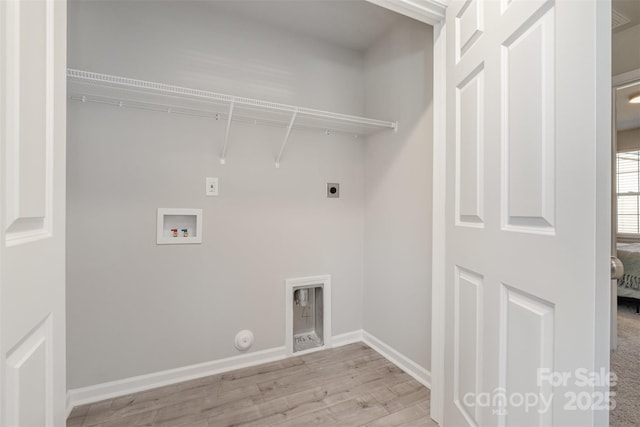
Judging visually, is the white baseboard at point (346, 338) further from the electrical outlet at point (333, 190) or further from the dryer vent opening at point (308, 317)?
the electrical outlet at point (333, 190)

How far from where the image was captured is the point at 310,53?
218cm

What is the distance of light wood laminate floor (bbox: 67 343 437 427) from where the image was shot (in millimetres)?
1464

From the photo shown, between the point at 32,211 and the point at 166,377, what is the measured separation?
62.0 inches

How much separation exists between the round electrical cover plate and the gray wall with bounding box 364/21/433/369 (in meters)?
0.98

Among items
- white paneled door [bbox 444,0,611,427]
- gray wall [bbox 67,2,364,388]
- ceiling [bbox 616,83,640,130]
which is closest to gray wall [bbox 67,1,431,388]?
gray wall [bbox 67,2,364,388]

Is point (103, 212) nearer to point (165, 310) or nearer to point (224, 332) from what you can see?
point (165, 310)

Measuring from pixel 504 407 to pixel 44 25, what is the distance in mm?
1677

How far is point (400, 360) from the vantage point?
1970 millimetres

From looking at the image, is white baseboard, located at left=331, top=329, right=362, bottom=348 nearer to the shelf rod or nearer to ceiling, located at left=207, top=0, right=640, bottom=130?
the shelf rod

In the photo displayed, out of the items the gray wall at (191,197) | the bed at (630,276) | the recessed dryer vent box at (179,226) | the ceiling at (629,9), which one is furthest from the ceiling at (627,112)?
the recessed dryer vent box at (179,226)

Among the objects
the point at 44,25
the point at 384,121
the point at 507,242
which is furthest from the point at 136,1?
the point at 507,242

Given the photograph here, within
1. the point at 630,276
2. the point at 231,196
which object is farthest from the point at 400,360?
the point at 630,276

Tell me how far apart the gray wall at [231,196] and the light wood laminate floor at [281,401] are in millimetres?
166

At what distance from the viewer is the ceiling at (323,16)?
1820 millimetres
